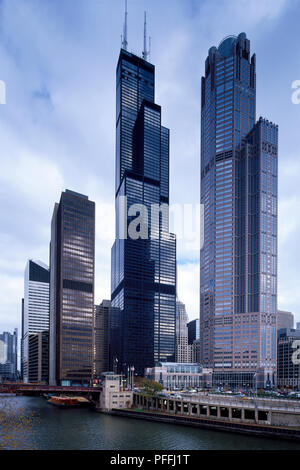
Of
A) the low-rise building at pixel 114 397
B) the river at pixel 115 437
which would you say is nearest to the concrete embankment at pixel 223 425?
the river at pixel 115 437

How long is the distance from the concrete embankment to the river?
1651mm

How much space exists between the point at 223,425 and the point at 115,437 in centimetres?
2257

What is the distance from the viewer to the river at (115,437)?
71.8 meters

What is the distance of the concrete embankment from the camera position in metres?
75.9

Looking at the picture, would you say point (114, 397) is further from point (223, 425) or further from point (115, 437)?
point (223, 425)

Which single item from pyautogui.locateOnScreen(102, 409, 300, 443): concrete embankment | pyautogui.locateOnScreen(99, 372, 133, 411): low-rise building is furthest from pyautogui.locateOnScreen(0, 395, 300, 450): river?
pyautogui.locateOnScreen(99, 372, 133, 411): low-rise building

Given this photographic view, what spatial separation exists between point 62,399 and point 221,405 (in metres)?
79.6

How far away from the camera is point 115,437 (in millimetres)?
80625

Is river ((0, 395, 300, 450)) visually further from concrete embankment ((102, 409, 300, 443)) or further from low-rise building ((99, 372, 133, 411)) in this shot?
low-rise building ((99, 372, 133, 411))

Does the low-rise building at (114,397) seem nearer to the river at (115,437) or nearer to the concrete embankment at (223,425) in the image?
the concrete embankment at (223,425)
